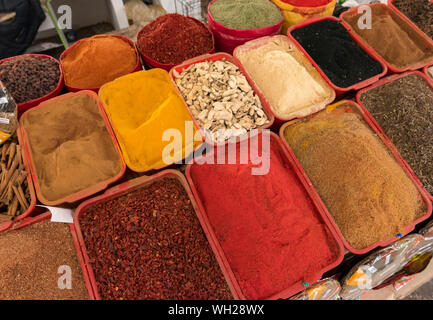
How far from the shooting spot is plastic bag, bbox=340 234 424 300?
4.00ft

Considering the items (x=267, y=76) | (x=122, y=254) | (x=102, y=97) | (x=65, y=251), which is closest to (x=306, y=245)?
(x=122, y=254)

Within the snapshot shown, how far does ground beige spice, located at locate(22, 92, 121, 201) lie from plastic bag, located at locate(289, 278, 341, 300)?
88 centimetres

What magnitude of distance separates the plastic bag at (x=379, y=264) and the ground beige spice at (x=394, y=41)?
3.09 feet

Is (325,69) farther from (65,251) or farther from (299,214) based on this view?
(65,251)

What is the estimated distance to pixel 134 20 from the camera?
2707 mm

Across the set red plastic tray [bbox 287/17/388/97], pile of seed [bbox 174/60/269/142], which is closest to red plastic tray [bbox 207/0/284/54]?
red plastic tray [bbox 287/17/388/97]

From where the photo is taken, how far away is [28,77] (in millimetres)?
1425

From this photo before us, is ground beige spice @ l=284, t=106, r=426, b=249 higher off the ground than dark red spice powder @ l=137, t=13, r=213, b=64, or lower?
lower

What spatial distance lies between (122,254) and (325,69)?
130cm

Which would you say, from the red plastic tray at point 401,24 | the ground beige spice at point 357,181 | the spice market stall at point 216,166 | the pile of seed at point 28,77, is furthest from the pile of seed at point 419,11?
the pile of seed at point 28,77

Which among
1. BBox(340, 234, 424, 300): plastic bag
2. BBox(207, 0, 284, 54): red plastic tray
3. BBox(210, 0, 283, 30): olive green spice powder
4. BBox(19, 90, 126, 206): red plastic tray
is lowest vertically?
BBox(340, 234, 424, 300): plastic bag

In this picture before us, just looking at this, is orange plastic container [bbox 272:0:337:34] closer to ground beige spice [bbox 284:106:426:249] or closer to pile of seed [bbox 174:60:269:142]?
pile of seed [bbox 174:60:269:142]

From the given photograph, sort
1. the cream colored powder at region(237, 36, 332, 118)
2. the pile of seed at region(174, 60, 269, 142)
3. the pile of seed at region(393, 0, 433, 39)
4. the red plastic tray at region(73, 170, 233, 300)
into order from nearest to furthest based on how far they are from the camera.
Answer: the red plastic tray at region(73, 170, 233, 300)
the pile of seed at region(174, 60, 269, 142)
the cream colored powder at region(237, 36, 332, 118)
the pile of seed at region(393, 0, 433, 39)

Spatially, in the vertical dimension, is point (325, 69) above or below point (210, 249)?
above
